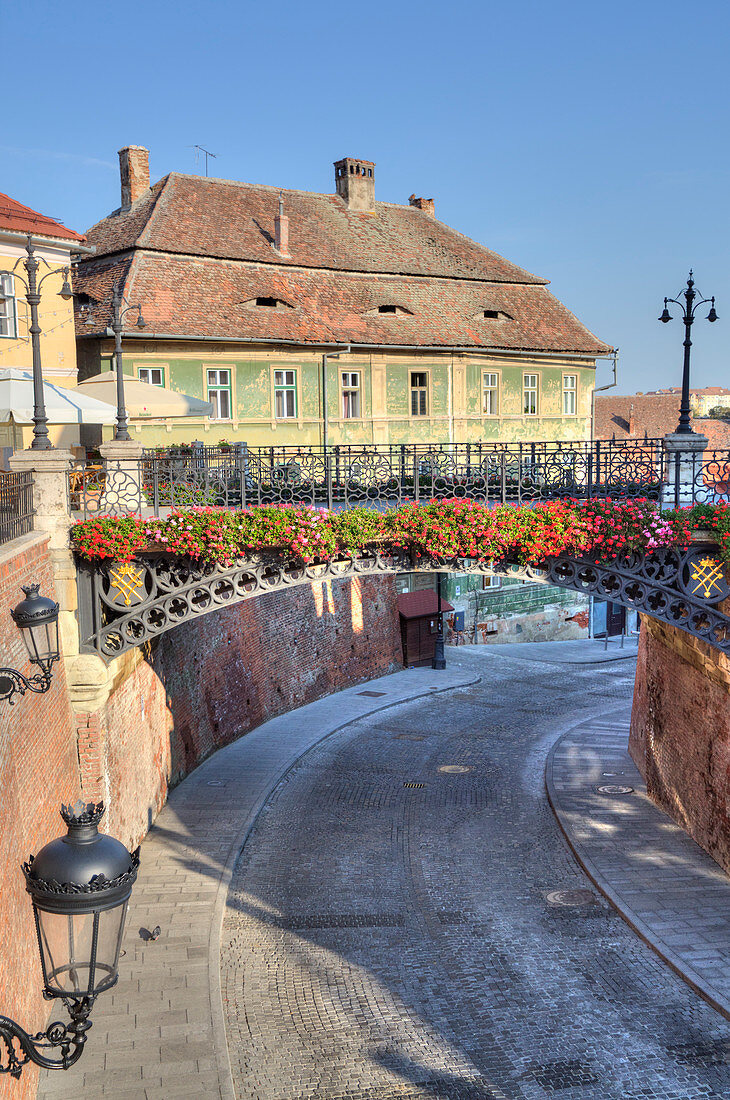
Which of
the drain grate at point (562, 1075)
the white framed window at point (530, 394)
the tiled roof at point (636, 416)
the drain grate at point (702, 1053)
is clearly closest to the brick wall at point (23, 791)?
the drain grate at point (562, 1075)

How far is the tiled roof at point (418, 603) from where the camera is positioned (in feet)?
102

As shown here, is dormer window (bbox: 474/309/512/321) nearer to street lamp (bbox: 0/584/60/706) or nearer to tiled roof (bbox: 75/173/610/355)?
tiled roof (bbox: 75/173/610/355)

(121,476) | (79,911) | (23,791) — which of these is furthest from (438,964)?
(79,911)

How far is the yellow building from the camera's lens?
67.1 ft

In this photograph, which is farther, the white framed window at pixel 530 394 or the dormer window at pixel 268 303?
the white framed window at pixel 530 394

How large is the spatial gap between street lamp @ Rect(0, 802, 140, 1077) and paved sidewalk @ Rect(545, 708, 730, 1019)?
28.9 ft

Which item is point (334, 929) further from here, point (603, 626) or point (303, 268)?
point (603, 626)

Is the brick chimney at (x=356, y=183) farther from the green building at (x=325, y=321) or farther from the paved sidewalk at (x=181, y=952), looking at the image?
the paved sidewalk at (x=181, y=952)

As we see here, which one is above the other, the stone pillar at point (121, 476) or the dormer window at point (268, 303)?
the dormer window at point (268, 303)

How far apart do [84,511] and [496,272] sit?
82.4ft

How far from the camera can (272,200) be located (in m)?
32.8

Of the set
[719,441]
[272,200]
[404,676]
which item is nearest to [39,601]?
[404,676]

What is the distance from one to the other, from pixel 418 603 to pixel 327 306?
10.1m

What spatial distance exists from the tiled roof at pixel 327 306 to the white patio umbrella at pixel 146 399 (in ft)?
20.9
